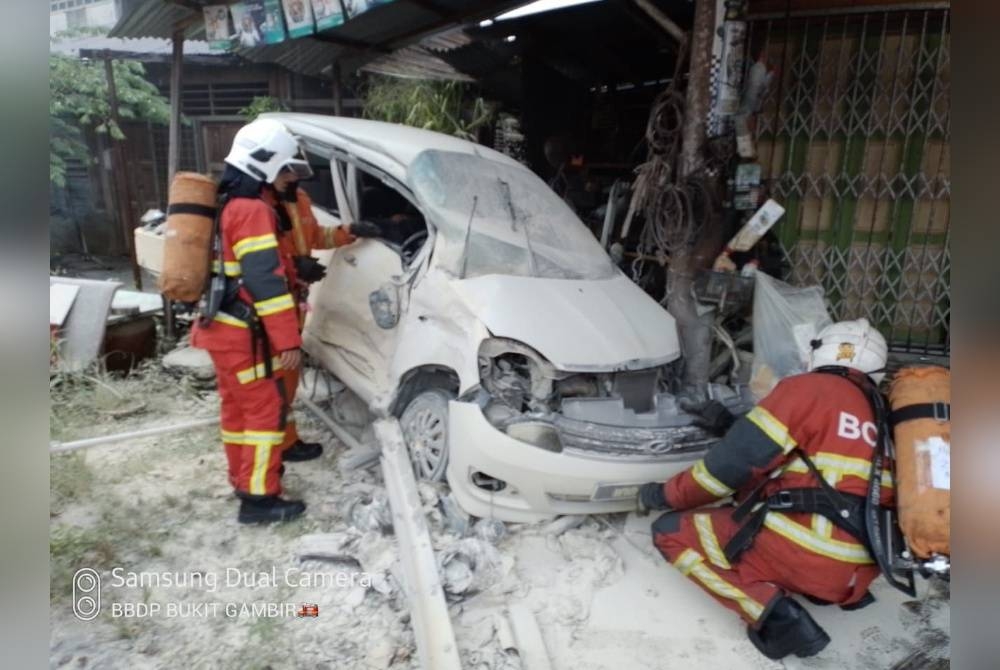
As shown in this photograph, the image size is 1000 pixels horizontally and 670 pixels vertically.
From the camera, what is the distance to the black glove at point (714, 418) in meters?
2.78

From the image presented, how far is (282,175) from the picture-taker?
311 centimetres

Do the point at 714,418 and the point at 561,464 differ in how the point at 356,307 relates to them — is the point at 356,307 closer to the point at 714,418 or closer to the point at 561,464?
the point at 561,464

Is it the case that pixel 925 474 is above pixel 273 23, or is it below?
below

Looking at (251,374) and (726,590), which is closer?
(726,590)

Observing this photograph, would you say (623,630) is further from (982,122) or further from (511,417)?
(982,122)

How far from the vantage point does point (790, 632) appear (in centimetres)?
216

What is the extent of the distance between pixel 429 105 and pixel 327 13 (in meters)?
1.79

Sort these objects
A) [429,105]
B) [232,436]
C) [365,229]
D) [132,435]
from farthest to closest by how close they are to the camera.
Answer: [429,105], [365,229], [132,435], [232,436]

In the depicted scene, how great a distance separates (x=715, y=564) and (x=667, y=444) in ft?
1.73

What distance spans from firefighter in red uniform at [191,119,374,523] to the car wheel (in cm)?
59

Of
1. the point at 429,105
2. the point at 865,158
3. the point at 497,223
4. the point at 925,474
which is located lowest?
the point at 925,474

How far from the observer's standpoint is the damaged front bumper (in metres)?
2.57

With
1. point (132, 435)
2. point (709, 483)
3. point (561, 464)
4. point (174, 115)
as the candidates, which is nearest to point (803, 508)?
point (709, 483)

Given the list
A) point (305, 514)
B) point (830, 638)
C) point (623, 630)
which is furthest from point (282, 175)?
point (830, 638)
